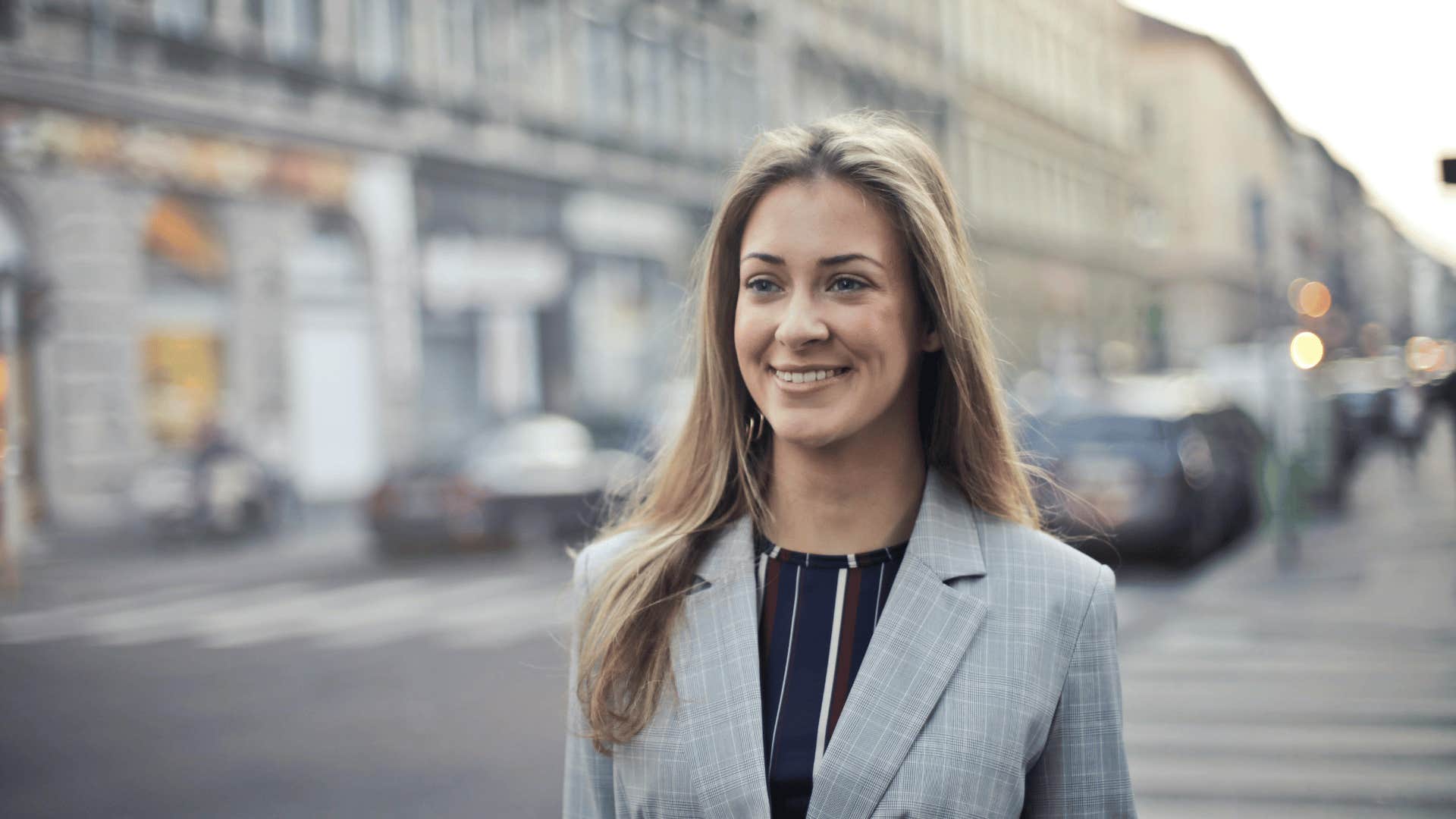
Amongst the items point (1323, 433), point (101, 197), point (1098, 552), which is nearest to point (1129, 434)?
point (1098, 552)

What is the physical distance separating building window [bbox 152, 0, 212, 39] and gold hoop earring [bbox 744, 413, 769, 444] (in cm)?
1937

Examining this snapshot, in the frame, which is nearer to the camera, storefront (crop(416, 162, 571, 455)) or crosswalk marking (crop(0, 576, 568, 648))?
crosswalk marking (crop(0, 576, 568, 648))

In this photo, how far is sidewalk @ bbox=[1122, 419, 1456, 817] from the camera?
605 centimetres

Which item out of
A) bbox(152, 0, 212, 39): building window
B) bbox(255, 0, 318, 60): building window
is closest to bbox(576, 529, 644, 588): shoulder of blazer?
bbox(152, 0, 212, 39): building window

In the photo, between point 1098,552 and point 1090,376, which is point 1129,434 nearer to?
point 1098,552

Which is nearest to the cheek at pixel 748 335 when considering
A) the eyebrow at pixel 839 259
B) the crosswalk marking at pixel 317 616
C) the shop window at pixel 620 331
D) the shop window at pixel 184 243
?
the eyebrow at pixel 839 259

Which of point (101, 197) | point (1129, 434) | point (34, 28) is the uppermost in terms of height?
point (34, 28)

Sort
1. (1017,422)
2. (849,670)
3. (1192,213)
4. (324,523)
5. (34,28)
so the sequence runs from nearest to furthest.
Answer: (849,670)
(1017,422)
(34,28)
(324,523)
(1192,213)

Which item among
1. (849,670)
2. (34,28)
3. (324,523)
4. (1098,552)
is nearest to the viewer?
(849,670)

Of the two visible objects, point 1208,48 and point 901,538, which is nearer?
point 901,538

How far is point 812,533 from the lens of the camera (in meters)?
2.28

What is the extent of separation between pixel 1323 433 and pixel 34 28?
18177mm

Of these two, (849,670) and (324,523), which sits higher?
→ (849,670)

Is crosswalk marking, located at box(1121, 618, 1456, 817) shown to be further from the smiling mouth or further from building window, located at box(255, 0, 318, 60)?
building window, located at box(255, 0, 318, 60)
